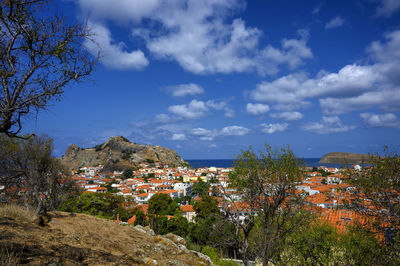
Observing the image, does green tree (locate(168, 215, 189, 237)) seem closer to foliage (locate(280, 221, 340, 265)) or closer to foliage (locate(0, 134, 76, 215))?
foliage (locate(0, 134, 76, 215))

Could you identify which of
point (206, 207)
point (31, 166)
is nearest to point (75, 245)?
point (31, 166)

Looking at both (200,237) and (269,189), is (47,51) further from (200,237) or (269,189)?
(200,237)

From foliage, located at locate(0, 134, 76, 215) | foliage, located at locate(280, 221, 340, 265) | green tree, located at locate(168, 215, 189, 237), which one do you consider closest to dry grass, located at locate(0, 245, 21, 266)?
foliage, located at locate(0, 134, 76, 215)

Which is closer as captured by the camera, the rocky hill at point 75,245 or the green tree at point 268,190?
the rocky hill at point 75,245

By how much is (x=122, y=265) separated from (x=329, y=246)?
63.8ft

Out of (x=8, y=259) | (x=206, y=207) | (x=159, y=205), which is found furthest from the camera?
(x=159, y=205)

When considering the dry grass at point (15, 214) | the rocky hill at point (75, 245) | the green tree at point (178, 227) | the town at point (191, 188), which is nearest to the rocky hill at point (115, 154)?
the town at point (191, 188)

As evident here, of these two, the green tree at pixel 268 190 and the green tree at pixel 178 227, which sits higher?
the green tree at pixel 268 190

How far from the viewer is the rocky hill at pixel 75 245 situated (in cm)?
735

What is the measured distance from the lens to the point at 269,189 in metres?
17.4

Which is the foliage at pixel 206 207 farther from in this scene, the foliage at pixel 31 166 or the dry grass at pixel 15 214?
the dry grass at pixel 15 214

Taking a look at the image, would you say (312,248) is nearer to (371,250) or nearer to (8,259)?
(371,250)

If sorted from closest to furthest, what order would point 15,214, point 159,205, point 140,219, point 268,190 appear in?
point 15,214 < point 268,190 < point 140,219 < point 159,205

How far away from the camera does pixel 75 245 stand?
389 inches
